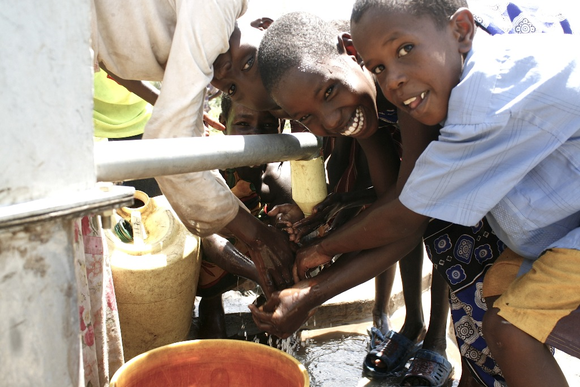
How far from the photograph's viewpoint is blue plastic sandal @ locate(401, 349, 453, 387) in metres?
2.36

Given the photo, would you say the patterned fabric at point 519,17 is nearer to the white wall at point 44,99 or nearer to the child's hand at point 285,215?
the child's hand at point 285,215

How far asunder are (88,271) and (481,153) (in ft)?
3.85

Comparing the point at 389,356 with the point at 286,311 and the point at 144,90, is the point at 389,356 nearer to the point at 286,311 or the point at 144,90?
the point at 286,311

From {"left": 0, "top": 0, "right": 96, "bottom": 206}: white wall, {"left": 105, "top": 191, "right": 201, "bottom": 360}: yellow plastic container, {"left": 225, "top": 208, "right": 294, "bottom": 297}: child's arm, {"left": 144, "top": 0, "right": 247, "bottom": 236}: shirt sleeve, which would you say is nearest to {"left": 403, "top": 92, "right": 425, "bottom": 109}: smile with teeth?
{"left": 144, "top": 0, "right": 247, "bottom": 236}: shirt sleeve

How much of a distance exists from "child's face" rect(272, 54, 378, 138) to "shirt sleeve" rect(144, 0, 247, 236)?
0.30m

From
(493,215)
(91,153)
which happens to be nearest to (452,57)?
(493,215)

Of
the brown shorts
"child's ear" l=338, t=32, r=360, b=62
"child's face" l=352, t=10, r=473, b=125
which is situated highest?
"child's face" l=352, t=10, r=473, b=125

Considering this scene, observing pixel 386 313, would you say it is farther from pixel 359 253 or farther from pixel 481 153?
pixel 481 153

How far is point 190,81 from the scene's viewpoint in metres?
1.69

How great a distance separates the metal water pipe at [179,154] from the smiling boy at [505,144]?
0.41 meters

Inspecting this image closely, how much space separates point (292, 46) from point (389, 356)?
136 cm

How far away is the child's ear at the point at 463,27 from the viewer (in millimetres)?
1647

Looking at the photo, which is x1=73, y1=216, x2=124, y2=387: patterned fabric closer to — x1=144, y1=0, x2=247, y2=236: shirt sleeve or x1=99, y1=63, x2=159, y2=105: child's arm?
x1=144, y1=0, x2=247, y2=236: shirt sleeve

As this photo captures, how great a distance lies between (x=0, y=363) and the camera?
744mm
